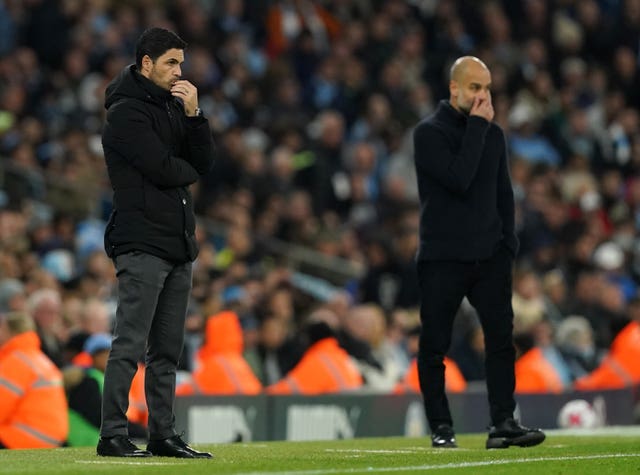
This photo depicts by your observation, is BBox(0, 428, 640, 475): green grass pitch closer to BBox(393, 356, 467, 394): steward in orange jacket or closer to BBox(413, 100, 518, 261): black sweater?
BBox(413, 100, 518, 261): black sweater

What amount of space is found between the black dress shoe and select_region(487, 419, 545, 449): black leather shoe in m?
1.77

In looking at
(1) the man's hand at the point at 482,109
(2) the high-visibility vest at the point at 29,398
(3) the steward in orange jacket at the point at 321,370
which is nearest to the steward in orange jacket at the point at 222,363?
(3) the steward in orange jacket at the point at 321,370

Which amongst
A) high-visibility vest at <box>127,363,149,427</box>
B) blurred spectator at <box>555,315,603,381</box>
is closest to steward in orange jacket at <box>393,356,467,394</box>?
blurred spectator at <box>555,315,603,381</box>

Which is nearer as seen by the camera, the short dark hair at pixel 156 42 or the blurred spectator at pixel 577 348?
the short dark hair at pixel 156 42

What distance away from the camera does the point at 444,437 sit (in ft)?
28.3

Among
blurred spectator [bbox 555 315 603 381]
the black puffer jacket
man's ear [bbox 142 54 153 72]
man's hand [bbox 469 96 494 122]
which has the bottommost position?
blurred spectator [bbox 555 315 603 381]

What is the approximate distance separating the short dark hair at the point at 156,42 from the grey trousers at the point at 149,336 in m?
0.95

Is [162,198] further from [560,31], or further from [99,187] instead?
[560,31]

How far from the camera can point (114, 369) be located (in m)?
7.35

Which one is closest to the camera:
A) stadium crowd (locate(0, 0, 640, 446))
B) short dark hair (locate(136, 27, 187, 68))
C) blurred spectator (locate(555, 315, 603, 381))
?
short dark hair (locate(136, 27, 187, 68))

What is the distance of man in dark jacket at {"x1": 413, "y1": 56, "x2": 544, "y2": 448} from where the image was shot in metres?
8.52

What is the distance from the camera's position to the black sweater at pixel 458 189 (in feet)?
27.8

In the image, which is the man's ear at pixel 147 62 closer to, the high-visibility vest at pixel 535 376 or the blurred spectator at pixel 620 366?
the high-visibility vest at pixel 535 376

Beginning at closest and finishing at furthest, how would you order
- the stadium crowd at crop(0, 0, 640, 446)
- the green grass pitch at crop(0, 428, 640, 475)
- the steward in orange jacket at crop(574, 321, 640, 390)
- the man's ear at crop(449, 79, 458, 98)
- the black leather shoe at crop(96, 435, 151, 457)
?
the green grass pitch at crop(0, 428, 640, 475)
the black leather shoe at crop(96, 435, 151, 457)
the man's ear at crop(449, 79, 458, 98)
the stadium crowd at crop(0, 0, 640, 446)
the steward in orange jacket at crop(574, 321, 640, 390)
